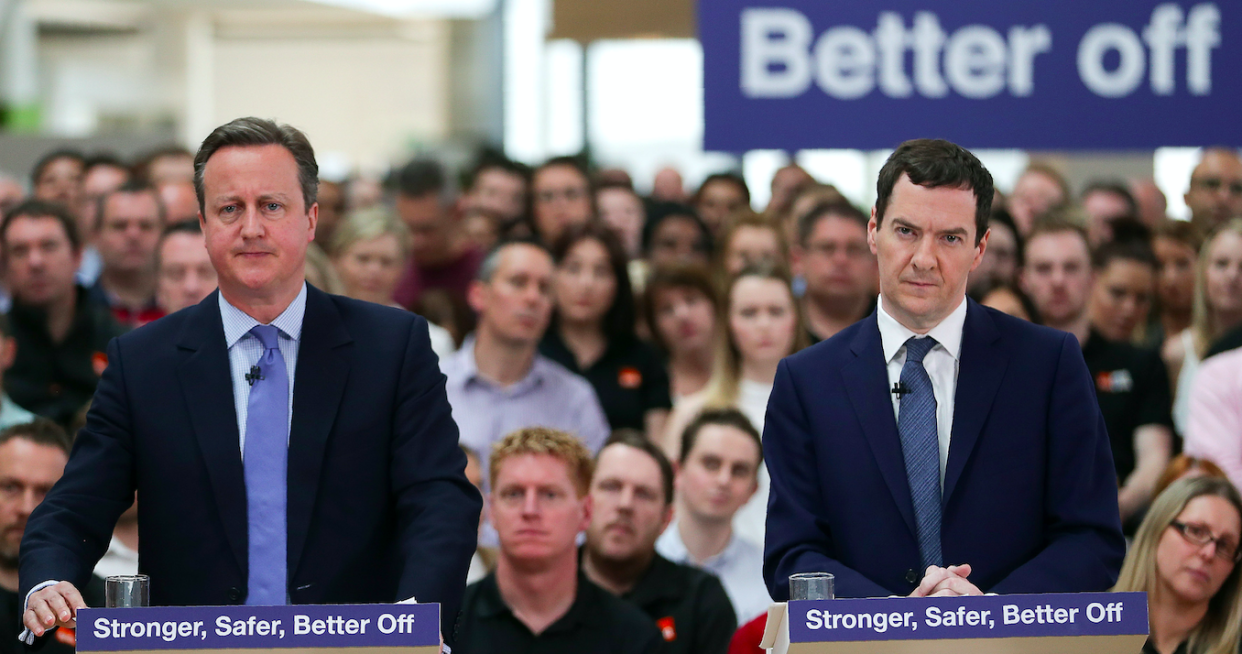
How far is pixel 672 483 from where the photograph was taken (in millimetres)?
4777

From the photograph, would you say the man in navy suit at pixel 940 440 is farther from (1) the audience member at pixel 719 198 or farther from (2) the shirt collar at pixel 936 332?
(1) the audience member at pixel 719 198

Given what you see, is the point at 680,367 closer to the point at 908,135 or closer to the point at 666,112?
the point at 908,135

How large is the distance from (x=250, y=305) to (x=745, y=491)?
259cm

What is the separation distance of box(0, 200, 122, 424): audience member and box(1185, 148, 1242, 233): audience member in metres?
4.75

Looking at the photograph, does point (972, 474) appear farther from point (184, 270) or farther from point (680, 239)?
point (680, 239)

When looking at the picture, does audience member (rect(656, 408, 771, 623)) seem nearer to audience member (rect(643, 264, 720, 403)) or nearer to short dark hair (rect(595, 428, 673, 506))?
short dark hair (rect(595, 428, 673, 506))

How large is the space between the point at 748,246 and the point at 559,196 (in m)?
1.41

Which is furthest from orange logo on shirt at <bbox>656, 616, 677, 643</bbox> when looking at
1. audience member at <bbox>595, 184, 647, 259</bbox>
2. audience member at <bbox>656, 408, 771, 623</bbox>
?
audience member at <bbox>595, 184, 647, 259</bbox>

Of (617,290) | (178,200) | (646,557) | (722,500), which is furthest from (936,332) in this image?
(178,200)

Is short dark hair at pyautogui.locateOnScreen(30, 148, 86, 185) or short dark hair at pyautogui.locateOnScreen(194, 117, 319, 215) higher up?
short dark hair at pyautogui.locateOnScreen(30, 148, 86, 185)

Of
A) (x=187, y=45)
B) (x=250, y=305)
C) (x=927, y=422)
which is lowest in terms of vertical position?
(x=927, y=422)

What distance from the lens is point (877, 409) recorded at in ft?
8.63

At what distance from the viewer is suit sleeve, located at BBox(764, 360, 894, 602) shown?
2596 mm

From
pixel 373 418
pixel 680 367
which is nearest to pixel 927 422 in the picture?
pixel 373 418
